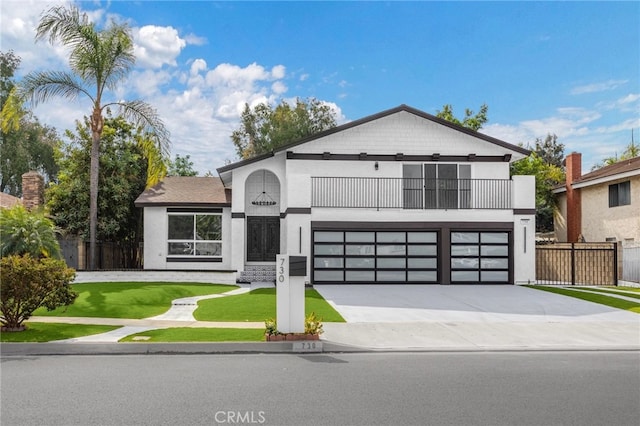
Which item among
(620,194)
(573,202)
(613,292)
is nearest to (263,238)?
(613,292)

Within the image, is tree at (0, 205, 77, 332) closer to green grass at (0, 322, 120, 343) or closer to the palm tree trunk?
green grass at (0, 322, 120, 343)

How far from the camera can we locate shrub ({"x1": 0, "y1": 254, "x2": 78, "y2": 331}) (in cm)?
1006

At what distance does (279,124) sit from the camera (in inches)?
1895

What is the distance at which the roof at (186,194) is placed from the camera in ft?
74.0

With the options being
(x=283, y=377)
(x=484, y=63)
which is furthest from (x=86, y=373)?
(x=484, y=63)

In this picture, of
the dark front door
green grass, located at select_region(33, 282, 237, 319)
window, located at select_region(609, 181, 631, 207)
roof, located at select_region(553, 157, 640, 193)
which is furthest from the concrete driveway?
window, located at select_region(609, 181, 631, 207)

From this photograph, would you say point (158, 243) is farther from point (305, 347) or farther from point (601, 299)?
point (601, 299)

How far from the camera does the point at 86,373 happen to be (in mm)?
7574

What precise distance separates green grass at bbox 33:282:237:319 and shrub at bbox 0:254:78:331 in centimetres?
136

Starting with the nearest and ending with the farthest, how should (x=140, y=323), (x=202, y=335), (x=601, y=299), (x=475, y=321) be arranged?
(x=202, y=335) < (x=140, y=323) < (x=475, y=321) < (x=601, y=299)

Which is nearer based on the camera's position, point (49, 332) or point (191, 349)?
point (191, 349)

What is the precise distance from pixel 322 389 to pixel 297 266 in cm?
362

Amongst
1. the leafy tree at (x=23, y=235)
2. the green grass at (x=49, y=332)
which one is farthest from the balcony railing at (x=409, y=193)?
the green grass at (x=49, y=332)

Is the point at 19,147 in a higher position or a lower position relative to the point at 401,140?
higher
